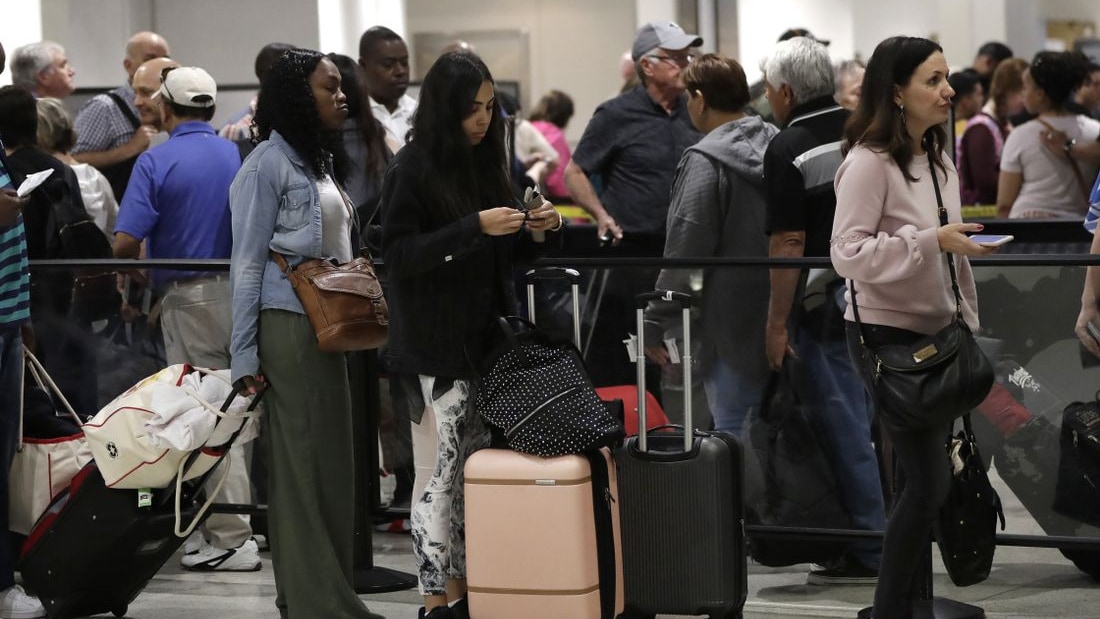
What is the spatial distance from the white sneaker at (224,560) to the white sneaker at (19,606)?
2.53 feet

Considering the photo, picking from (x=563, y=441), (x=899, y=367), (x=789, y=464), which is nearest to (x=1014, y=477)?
(x=789, y=464)

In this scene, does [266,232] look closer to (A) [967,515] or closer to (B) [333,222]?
(B) [333,222]

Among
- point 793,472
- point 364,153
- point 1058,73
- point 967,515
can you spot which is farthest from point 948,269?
point 1058,73

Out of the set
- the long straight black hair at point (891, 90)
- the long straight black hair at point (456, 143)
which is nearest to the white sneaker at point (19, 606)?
the long straight black hair at point (456, 143)

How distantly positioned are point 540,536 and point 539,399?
0.37 meters

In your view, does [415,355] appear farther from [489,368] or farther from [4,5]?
[4,5]

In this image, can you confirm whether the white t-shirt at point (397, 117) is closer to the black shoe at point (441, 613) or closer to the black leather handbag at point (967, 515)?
the black shoe at point (441, 613)

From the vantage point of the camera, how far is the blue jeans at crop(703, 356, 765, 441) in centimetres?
524

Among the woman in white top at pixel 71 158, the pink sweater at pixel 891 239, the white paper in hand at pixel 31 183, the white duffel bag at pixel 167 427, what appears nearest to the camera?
the pink sweater at pixel 891 239

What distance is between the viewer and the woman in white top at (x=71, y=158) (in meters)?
6.62

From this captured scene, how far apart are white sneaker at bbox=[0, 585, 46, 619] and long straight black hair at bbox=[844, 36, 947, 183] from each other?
118 inches

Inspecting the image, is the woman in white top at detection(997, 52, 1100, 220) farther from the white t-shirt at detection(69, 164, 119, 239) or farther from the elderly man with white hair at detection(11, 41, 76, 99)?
the elderly man with white hair at detection(11, 41, 76, 99)

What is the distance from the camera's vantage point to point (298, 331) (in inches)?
175

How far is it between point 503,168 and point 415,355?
597 mm
